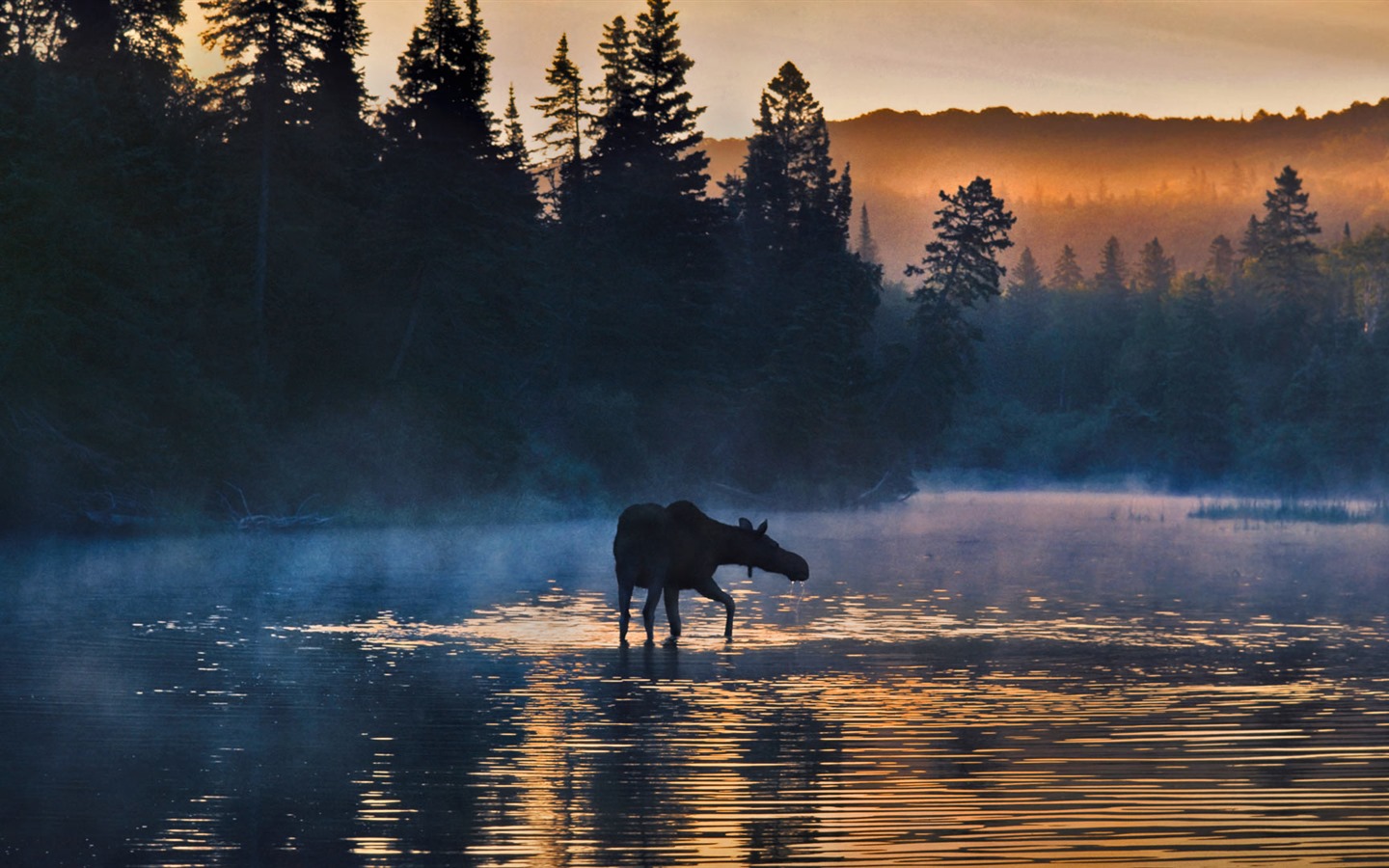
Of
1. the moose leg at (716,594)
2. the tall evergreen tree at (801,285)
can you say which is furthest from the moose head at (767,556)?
the tall evergreen tree at (801,285)

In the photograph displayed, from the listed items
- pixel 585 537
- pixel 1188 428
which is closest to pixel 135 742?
pixel 585 537

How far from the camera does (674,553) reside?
23453 mm

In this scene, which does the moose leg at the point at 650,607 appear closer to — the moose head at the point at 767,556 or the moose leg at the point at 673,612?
the moose leg at the point at 673,612

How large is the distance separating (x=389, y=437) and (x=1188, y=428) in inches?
2726

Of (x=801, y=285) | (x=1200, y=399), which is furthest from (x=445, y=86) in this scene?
(x=1200, y=399)

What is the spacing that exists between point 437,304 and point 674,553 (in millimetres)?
44568

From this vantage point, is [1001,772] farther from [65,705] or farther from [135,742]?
[65,705]

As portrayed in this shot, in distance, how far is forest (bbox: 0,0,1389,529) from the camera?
47.3 metres

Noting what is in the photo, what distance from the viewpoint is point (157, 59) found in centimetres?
5916

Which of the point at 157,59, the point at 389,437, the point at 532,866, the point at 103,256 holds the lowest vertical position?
the point at 532,866

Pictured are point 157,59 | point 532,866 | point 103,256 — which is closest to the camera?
point 532,866

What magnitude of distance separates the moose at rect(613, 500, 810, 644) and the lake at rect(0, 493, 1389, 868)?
0.73 meters

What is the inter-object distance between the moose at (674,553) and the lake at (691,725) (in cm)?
73

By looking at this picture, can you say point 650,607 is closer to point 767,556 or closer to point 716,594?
point 716,594
